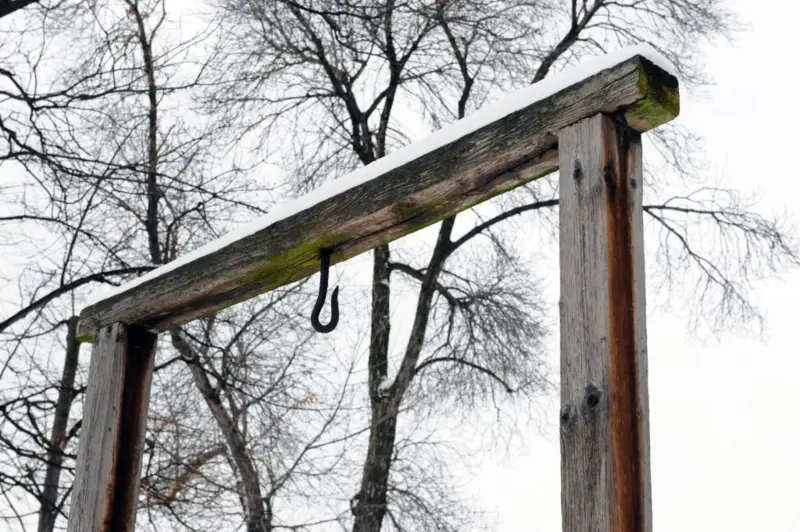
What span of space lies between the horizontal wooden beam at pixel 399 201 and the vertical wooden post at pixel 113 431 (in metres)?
0.09

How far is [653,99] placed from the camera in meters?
1.69

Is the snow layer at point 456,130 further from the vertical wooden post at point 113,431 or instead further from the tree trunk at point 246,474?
the tree trunk at point 246,474

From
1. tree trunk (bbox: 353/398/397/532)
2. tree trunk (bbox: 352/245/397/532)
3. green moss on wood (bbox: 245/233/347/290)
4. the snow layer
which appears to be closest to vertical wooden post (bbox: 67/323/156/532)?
the snow layer

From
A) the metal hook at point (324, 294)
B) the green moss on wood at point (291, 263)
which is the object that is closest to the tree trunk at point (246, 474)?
the green moss on wood at point (291, 263)

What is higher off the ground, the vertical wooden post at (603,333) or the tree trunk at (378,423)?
the tree trunk at (378,423)

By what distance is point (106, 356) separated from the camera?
9.59ft

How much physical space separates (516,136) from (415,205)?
0.35 meters

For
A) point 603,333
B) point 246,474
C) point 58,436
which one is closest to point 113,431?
point 603,333

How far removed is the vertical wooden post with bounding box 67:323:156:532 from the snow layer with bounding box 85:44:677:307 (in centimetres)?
32

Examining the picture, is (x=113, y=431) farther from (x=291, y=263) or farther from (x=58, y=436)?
(x=58, y=436)

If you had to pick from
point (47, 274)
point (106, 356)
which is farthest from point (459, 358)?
point (106, 356)

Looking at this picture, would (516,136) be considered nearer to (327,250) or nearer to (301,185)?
(327,250)

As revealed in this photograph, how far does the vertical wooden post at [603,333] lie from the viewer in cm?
156

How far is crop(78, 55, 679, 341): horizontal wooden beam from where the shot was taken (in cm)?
173
